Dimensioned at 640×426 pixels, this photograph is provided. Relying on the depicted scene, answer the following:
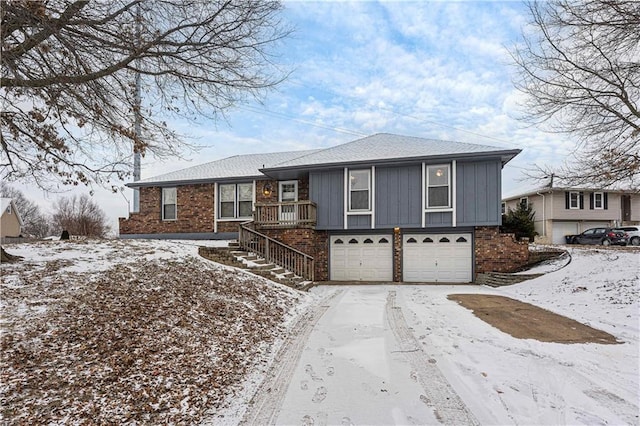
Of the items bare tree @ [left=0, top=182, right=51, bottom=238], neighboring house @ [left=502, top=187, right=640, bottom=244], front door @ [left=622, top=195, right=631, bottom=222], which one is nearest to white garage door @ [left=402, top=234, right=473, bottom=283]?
neighboring house @ [left=502, top=187, right=640, bottom=244]

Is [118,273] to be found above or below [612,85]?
below

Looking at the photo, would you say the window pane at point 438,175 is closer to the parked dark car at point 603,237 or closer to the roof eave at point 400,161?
the roof eave at point 400,161

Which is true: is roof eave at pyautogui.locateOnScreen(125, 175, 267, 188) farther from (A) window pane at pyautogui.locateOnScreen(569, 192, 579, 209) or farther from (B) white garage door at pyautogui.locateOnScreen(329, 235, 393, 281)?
(A) window pane at pyautogui.locateOnScreen(569, 192, 579, 209)

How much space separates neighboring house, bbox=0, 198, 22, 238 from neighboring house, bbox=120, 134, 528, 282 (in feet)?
103

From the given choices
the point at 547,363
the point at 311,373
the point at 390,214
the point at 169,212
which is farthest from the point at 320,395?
the point at 169,212

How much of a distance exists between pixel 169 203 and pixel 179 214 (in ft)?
2.62

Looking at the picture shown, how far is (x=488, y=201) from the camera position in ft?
42.4

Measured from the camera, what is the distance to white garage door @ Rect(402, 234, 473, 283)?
13.5 meters

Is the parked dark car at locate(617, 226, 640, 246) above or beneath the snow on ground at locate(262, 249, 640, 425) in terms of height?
above

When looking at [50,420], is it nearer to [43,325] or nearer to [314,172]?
[43,325]

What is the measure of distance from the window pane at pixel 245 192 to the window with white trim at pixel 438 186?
774 centimetres

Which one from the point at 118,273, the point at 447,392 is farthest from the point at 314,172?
the point at 447,392

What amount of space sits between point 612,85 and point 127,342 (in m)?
12.9

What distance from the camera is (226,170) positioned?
17.6m
